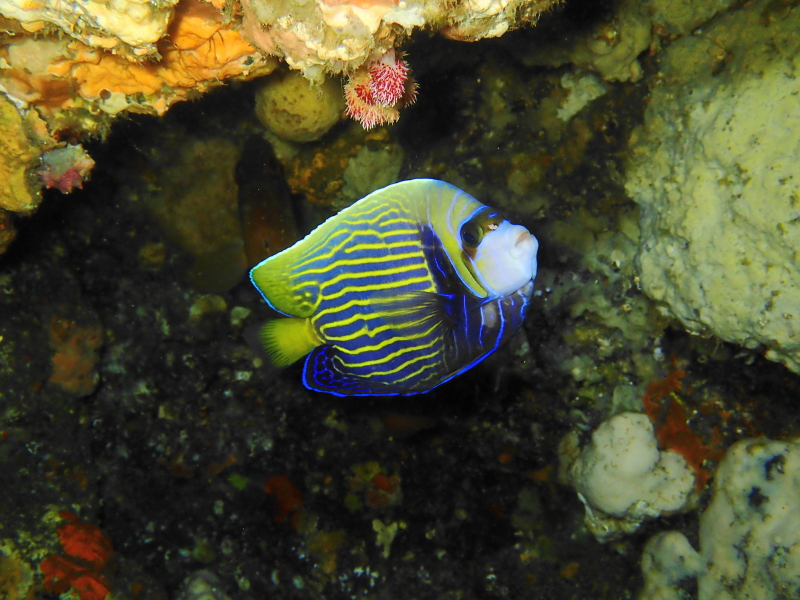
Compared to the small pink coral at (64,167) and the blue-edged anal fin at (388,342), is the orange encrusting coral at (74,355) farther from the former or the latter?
the blue-edged anal fin at (388,342)

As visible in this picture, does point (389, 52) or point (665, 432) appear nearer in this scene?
point (389, 52)

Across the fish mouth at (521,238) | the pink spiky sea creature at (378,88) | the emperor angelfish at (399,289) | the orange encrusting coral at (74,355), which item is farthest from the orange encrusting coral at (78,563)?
the fish mouth at (521,238)

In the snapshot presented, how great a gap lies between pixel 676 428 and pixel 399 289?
312cm

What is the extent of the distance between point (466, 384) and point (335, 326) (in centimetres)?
248

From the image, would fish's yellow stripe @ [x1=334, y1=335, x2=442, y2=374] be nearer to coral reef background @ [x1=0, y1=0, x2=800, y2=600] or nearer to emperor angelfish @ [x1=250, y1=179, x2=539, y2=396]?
emperor angelfish @ [x1=250, y1=179, x2=539, y2=396]

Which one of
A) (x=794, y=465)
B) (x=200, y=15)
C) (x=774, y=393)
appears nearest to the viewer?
(x=200, y=15)

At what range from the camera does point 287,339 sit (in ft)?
7.11

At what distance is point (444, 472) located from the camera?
4520 mm

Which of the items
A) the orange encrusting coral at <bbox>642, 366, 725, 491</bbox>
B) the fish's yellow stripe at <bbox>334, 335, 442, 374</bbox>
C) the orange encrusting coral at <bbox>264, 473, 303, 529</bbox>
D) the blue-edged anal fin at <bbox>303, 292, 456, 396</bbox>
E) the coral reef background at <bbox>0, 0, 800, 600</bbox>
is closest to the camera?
the blue-edged anal fin at <bbox>303, 292, 456, 396</bbox>

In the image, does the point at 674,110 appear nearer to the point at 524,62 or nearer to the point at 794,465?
the point at 524,62

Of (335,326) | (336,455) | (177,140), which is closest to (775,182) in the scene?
(335,326)

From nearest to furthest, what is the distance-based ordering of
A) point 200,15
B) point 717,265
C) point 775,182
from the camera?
point 200,15 → point 775,182 → point 717,265

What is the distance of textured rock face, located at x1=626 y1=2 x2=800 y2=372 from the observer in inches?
103

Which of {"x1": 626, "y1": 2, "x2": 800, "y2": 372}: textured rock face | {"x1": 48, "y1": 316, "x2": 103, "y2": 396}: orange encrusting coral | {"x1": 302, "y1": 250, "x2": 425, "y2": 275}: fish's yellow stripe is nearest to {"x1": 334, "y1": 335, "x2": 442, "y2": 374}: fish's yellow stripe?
{"x1": 302, "y1": 250, "x2": 425, "y2": 275}: fish's yellow stripe
